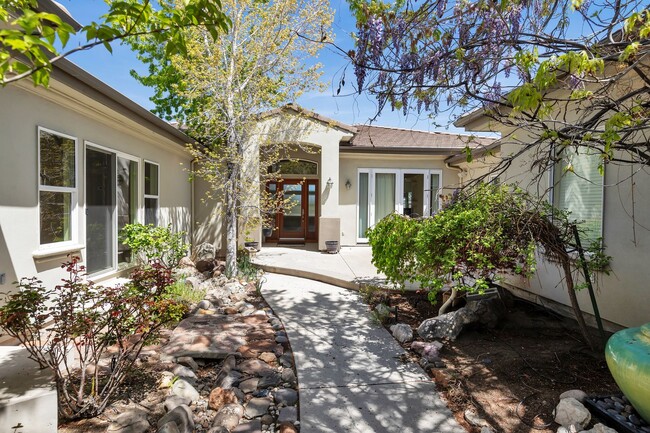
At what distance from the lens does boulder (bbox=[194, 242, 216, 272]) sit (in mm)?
9938

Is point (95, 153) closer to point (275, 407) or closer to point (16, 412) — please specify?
point (16, 412)

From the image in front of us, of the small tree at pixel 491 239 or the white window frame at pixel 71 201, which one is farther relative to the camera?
the white window frame at pixel 71 201

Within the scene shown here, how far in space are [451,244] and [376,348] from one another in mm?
1659

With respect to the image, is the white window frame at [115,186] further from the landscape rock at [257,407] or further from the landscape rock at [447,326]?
the landscape rock at [447,326]

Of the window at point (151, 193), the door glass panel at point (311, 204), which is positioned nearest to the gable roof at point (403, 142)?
the door glass panel at point (311, 204)

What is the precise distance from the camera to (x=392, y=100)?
496cm

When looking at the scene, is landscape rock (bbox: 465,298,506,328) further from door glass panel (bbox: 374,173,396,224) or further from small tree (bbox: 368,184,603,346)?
door glass panel (bbox: 374,173,396,224)

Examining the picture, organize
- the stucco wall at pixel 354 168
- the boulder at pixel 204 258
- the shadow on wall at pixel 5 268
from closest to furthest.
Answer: the shadow on wall at pixel 5 268 → the boulder at pixel 204 258 → the stucco wall at pixel 354 168

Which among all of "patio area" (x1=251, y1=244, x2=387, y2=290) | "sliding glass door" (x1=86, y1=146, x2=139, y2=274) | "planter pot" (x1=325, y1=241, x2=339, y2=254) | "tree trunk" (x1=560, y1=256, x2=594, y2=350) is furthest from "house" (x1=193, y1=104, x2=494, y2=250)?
"tree trunk" (x1=560, y1=256, x2=594, y2=350)

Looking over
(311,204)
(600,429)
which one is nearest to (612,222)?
(600,429)

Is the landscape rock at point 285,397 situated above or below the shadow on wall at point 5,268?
below

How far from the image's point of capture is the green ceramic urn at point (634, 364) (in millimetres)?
2852

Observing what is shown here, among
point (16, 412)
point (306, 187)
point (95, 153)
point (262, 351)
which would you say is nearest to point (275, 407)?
point (262, 351)

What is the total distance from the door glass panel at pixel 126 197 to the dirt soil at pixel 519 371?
604 centimetres
